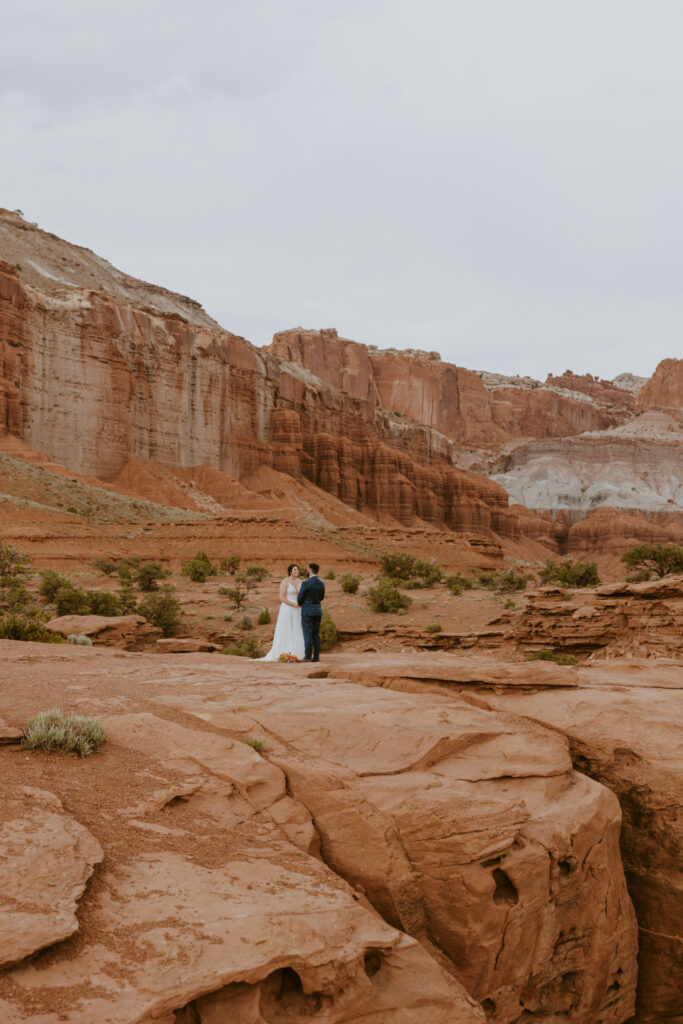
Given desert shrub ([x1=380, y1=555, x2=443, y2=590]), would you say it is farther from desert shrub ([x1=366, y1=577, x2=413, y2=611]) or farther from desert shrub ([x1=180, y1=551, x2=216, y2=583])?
desert shrub ([x1=180, y1=551, x2=216, y2=583])

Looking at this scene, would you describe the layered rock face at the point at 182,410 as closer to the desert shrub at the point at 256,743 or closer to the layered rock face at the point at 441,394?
the layered rock face at the point at 441,394

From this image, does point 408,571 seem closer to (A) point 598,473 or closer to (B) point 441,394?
(A) point 598,473

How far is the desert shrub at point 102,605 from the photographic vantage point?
21547 millimetres

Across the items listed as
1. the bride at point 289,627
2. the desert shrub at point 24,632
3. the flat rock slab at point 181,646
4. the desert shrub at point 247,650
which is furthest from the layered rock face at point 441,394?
the bride at point 289,627

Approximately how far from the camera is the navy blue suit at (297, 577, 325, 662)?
11.3 m

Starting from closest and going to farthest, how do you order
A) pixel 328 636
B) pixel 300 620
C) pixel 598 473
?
pixel 300 620 → pixel 328 636 → pixel 598 473

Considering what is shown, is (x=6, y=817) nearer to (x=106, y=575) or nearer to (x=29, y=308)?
(x=106, y=575)

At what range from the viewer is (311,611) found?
1126 centimetres

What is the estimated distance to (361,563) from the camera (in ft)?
120

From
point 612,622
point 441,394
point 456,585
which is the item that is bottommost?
point 456,585

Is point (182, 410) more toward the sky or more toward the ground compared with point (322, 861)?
more toward the sky

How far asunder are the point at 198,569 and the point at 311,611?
19.7m

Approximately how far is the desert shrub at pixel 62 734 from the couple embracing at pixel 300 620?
5.74 m

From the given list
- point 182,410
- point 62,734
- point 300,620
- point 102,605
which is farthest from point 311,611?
point 182,410
